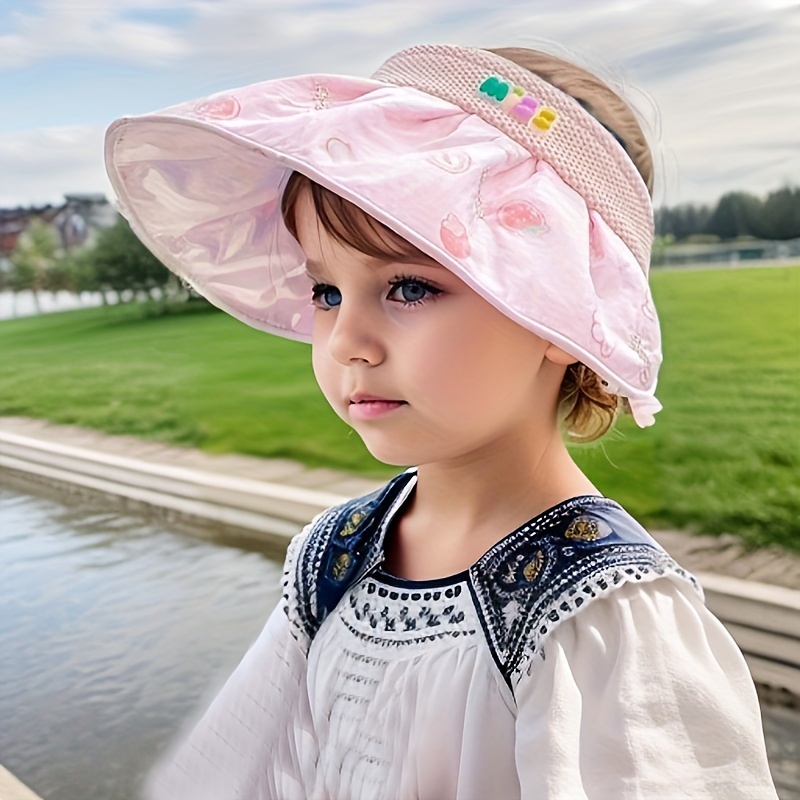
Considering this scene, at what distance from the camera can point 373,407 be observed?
0.60 metres

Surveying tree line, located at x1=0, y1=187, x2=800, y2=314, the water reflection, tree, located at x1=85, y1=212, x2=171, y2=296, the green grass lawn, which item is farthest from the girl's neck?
tree, located at x1=85, y1=212, x2=171, y2=296

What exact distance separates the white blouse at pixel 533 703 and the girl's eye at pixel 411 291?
0.19 meters

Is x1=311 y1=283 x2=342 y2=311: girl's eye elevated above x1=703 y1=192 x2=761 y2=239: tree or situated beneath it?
elevated above

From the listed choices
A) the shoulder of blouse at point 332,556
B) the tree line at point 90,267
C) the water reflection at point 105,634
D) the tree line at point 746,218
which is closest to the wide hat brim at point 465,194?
the shoulder of blouse at point 332,556

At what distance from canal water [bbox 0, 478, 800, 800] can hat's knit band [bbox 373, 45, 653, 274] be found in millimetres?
842

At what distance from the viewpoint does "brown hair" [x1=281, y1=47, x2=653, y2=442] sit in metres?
0.58

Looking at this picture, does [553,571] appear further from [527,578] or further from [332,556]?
[332,556]

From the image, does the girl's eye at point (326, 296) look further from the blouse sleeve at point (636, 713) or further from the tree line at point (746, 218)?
the tree line at point (746, 218)

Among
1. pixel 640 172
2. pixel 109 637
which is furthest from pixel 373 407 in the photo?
pixel 109 637

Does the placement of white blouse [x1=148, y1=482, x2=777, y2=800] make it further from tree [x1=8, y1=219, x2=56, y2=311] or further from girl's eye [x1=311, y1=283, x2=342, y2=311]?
tree [x1=8, y1=219, x2=56, y2=311]

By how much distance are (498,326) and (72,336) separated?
1869 millimetres

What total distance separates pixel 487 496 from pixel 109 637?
1.27 metres

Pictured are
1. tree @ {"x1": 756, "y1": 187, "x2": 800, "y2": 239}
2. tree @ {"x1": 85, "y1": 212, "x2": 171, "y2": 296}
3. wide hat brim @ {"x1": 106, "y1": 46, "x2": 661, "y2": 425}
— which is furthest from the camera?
tree @ {"x1": 85, "y1": 212, "x2": 171, "y2": 296}

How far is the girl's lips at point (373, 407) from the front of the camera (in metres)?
0.60
